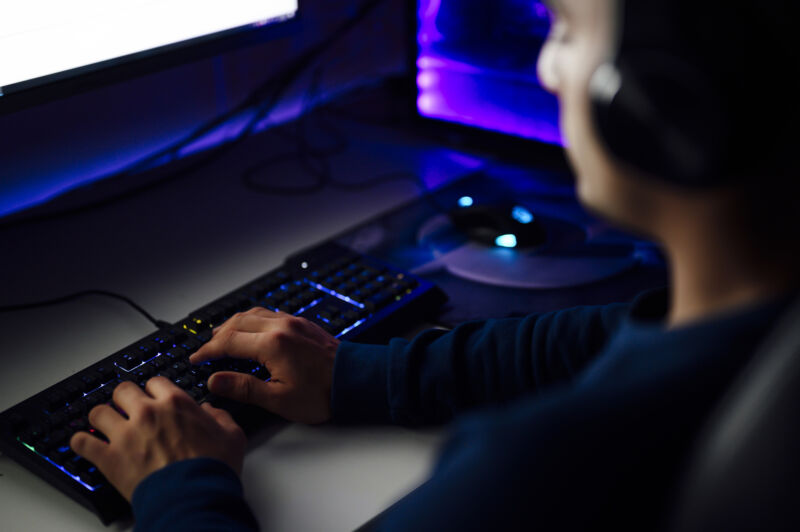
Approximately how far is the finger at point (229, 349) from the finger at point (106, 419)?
0.26 ft

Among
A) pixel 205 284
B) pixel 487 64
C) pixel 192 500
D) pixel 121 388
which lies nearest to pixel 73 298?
→ pixel 205 284

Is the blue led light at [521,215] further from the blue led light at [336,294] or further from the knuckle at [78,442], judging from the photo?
the knuckle at [78,442]

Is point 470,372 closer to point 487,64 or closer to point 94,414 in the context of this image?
point 94,414

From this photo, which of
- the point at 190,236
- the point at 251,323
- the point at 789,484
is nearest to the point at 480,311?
the point at 251,323

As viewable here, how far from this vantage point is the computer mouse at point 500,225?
85cm

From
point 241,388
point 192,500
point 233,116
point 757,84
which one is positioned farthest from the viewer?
point 233,116

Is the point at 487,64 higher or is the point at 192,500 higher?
the point at 487,64

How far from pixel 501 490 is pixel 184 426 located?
278mm

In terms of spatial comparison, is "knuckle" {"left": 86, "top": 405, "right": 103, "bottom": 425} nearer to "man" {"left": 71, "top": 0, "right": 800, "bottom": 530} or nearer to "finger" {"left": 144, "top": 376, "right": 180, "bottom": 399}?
"finger" {"left": 144, "top": 376, "right": 180, "bottom": 399}

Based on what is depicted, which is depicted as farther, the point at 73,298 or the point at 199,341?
the point at 73,298

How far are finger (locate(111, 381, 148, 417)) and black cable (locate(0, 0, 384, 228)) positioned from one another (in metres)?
0.43

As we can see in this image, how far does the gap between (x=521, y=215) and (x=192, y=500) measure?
49 centimetres

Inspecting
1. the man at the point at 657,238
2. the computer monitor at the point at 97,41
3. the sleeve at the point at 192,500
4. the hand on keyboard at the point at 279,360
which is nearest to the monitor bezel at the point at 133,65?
the computer monitor at the point at 97,41

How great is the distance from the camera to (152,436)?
1.80 feet
